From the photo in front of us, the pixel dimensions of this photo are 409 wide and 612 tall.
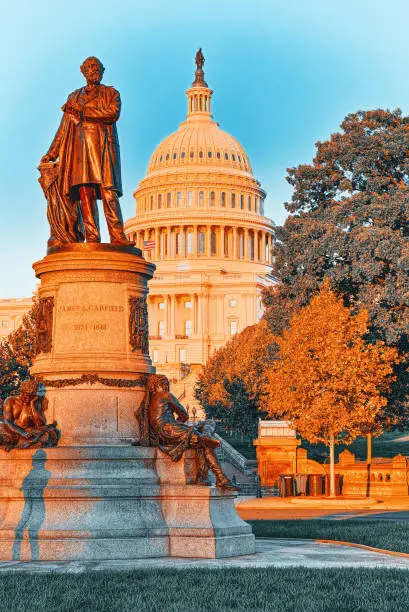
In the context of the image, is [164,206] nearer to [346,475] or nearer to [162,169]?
[162,169]

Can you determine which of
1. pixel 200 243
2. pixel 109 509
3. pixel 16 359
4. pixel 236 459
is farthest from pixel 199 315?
pixel 109 509

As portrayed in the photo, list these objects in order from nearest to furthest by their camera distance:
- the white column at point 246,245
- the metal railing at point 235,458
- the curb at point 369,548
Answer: the curb at point 369,548, the metal railing at point 235,458, the white column at point 246,245

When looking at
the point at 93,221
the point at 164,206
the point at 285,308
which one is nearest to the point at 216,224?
the point at 164,206

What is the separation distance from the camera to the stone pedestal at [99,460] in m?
15.2

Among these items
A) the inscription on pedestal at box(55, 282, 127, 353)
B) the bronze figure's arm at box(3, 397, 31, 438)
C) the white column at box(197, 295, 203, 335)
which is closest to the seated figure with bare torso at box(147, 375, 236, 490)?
the inscription on pedestal at box(55, 282, 127, 353)

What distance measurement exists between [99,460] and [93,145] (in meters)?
5.44

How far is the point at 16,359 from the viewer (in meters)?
55.2

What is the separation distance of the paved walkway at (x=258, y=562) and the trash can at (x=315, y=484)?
2654 cm

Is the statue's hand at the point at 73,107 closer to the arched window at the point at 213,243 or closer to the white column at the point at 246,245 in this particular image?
the white column at the point at 246,245

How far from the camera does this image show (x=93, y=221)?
729 inches

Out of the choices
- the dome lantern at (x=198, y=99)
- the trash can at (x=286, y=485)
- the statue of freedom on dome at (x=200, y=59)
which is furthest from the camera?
the statue of freedom on dome at (x=200, y=59)

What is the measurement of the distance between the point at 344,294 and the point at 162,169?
12905cm

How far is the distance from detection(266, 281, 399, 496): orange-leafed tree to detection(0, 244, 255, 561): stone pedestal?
81.0ft

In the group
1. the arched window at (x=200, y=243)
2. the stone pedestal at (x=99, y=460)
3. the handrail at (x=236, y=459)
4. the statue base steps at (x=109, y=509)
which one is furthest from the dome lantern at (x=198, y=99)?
the statue base steps at (x=109, y=509)
